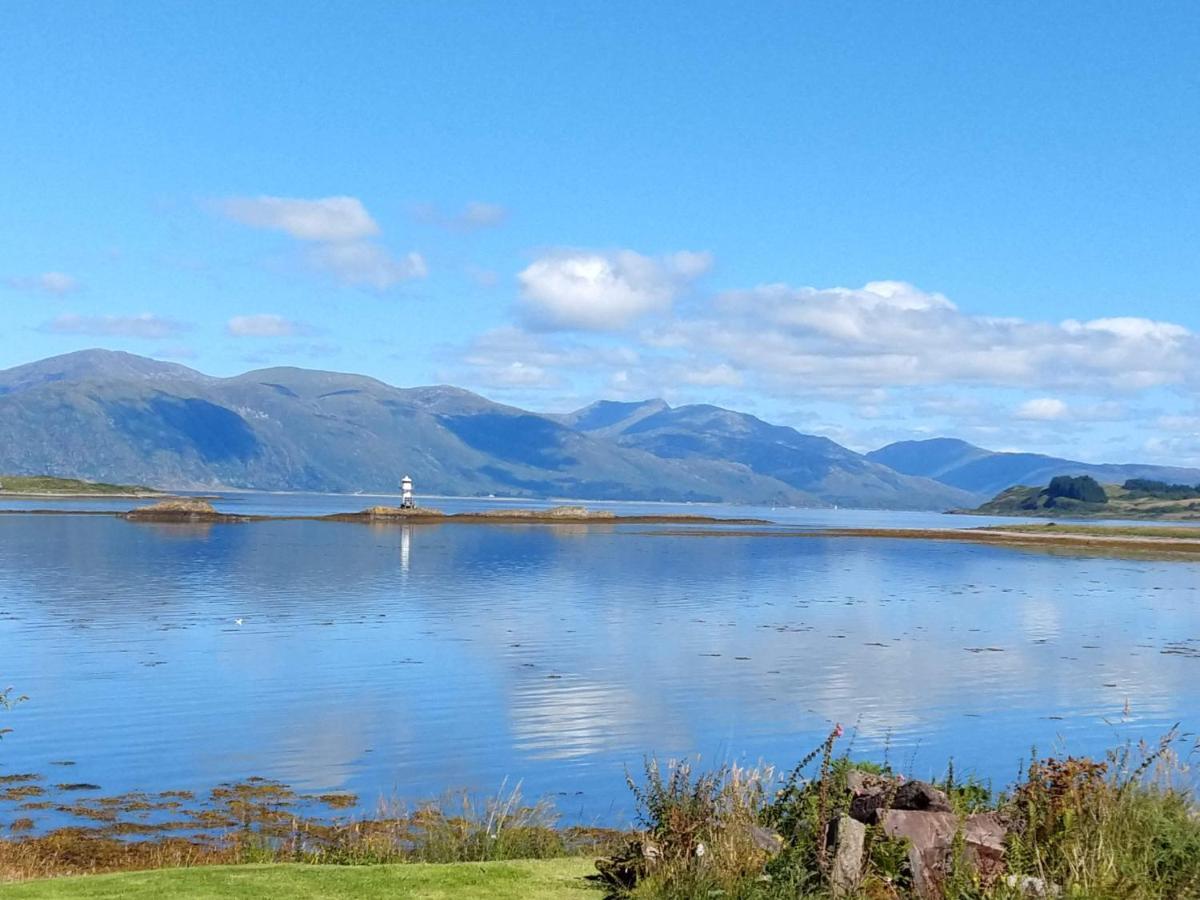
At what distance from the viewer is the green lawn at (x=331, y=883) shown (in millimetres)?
13445

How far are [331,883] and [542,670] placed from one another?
29.3 m

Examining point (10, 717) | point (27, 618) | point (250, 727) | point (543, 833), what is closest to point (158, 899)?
point (543, 833)

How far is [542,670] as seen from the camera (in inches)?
1702

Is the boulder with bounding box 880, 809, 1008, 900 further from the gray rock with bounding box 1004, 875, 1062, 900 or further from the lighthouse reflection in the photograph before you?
the lighthouse reflection

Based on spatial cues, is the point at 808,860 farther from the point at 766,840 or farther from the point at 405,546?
the point at 405,546

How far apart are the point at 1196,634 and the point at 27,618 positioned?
59.2m

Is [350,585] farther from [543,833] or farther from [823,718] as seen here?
[543,833]

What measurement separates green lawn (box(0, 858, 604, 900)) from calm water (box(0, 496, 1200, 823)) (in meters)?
9.92

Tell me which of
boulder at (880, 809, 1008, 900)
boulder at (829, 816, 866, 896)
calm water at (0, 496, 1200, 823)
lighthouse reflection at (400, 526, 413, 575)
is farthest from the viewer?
lighthouse reflection at (400, 526, 413, 575)

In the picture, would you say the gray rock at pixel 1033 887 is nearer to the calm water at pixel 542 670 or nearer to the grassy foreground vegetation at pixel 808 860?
the grassy foreground vegetation at pixel 808 860

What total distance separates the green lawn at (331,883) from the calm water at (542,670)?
32.5ft

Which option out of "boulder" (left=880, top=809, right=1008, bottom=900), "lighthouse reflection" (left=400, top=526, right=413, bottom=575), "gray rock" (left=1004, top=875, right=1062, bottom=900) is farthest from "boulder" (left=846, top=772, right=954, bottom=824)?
"lighthouse reflection" (left=400, top=526, right=413, bottom=575)

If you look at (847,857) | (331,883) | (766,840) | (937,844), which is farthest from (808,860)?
(331,883)

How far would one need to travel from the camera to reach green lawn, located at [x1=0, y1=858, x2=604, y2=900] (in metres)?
13.4
